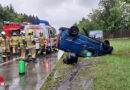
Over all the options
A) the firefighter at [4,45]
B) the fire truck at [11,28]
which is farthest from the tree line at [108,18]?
the firefighter at [4,45]

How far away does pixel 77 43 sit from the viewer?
9844mm

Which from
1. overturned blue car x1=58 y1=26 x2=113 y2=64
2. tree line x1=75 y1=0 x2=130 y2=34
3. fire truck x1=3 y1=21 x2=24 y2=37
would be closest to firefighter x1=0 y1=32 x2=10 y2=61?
overturned blue car x1=58 y1=26 x2=113 y2=64

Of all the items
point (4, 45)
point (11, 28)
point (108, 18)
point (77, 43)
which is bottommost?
point (4, 45)

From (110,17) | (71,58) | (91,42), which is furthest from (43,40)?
(110,17)

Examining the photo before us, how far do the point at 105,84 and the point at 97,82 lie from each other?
31 cm

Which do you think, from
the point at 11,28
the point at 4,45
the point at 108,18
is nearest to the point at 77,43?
the point at 4,45

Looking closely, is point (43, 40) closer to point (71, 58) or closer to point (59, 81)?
point (71, 58)

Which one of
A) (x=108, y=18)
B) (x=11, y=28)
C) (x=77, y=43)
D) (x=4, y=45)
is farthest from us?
(x=108, y=18)

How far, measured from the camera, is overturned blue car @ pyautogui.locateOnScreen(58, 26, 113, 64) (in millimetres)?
9762

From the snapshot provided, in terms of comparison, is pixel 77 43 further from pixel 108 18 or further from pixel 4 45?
pixel 108 18

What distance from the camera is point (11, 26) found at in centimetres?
2030

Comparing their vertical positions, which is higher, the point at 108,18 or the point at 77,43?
the point at 108,18

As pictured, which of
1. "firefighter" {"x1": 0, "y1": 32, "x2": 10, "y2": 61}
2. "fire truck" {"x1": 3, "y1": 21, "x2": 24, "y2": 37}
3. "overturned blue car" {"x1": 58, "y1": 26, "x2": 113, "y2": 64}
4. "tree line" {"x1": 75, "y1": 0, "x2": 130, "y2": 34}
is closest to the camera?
"overturned blue car" {"x1": 58, "y1": 26, "x2": 113, "y2": 64}

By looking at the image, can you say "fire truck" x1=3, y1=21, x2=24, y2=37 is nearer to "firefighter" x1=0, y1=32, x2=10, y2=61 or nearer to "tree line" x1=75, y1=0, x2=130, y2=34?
"firefighter" x1=0, y1=32, x2=10, y2=61
